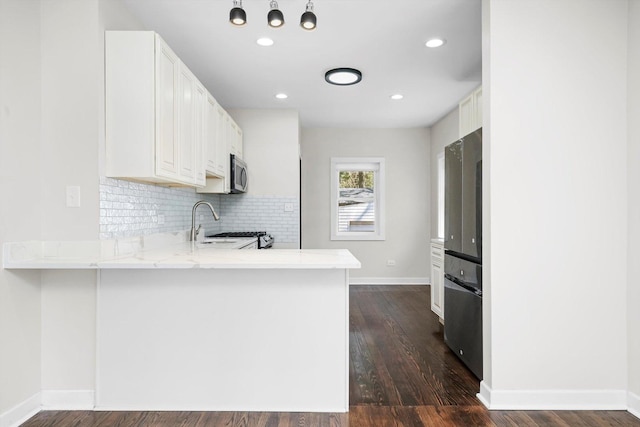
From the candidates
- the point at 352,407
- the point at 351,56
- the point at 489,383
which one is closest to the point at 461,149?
the point at 351,56

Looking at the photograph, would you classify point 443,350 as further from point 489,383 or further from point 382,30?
point 382,30

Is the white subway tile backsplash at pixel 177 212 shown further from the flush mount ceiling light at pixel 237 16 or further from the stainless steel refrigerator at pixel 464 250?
the stainless steel refrigerator at pixel 464 250

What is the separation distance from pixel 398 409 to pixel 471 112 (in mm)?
2494

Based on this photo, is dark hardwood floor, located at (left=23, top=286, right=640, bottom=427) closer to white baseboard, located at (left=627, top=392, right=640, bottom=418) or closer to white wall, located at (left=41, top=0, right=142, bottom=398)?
white baseboard, located at (left=627, top=392, right=640, bottom=418)

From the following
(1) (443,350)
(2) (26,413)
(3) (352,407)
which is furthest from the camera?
(1) (443,350)

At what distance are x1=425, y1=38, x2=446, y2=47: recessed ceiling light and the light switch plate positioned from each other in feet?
8.91

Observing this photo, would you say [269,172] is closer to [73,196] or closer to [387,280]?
[387,280]

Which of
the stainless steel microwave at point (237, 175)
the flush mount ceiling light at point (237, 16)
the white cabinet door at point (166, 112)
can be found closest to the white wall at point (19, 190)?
the white cabinet door at point (166, 112)

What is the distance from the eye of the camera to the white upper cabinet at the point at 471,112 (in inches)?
136

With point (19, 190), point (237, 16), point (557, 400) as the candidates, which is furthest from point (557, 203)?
point (19, 190)

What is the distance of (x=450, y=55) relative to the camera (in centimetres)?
359

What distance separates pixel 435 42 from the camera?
331cm

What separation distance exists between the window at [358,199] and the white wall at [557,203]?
4.22 metres

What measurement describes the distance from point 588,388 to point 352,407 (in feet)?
4.54
